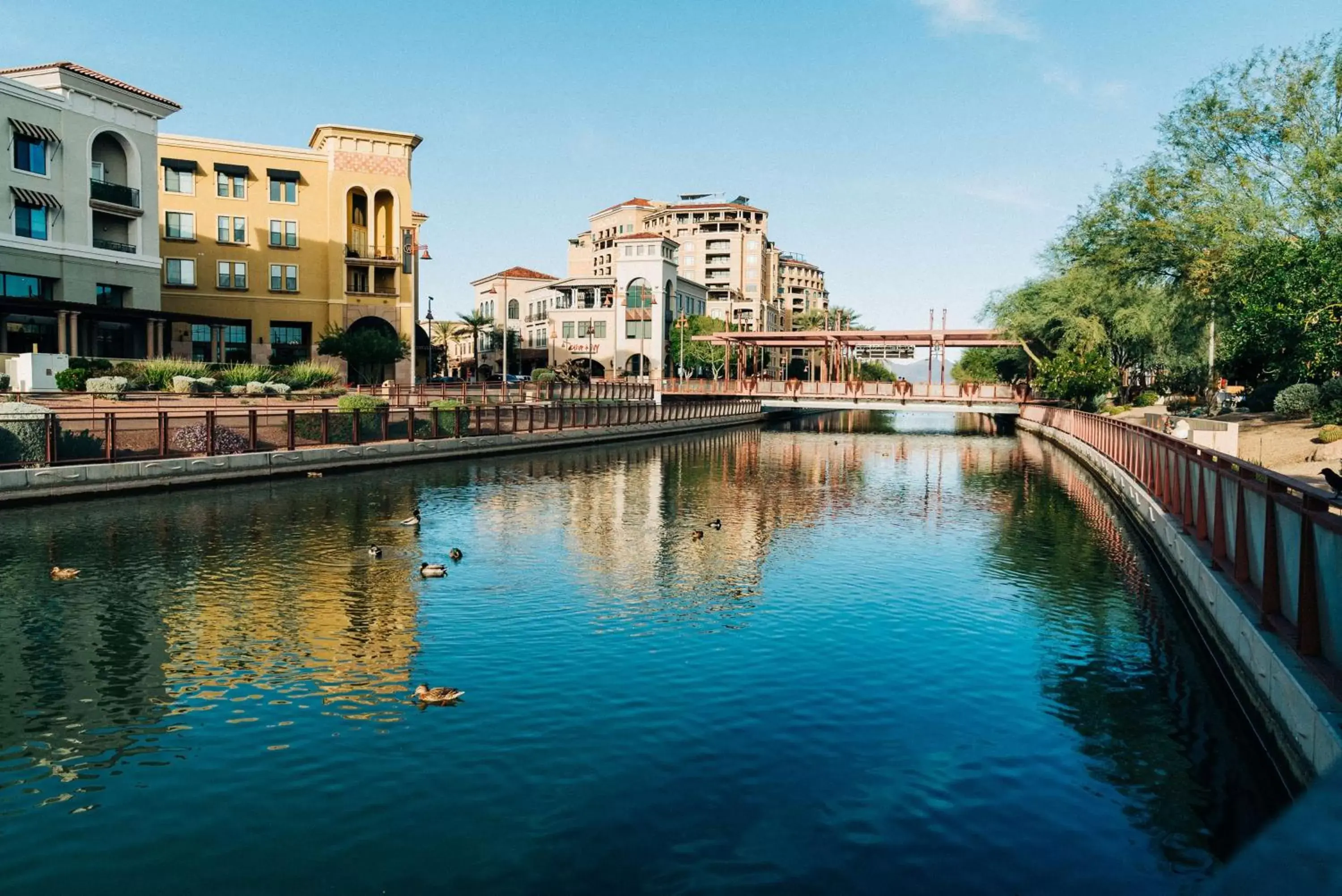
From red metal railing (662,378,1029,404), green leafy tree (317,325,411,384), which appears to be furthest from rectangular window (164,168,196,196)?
red metal railing (662,378,1029,404)

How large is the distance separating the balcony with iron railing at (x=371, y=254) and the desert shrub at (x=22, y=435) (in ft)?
154

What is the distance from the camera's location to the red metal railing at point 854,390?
76.6m

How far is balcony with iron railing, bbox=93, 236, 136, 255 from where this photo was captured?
5672 cm

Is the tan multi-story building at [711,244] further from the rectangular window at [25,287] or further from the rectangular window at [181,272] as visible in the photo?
the rectangular window at [25,287]

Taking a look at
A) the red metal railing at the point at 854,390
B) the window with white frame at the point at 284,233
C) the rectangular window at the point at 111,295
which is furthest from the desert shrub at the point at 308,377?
the red metal railing at the point at 854,390

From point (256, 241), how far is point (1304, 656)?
7286 centimetres

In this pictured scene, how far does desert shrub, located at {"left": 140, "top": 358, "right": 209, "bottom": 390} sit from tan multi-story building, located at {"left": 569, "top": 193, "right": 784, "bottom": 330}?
104 m

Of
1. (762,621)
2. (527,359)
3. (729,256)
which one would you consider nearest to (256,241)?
(527,359)

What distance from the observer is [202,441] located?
32.5 metres

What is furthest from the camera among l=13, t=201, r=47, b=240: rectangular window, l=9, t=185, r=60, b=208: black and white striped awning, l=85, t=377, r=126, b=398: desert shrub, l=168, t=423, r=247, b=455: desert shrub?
l=13, t=201, r=47, b=240: rectangular window

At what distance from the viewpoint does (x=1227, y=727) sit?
11508 millimetres

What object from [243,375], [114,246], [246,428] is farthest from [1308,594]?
[114,246]

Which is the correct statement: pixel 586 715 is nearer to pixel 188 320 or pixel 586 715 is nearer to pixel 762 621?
pixel 762 621

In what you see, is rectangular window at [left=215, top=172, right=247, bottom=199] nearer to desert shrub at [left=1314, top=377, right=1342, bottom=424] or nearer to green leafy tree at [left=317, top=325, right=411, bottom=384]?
green leafy tree at [left=317, top=325, right=411, bottom=384]
